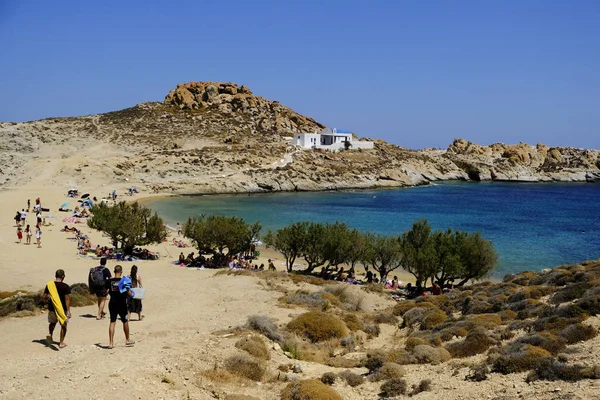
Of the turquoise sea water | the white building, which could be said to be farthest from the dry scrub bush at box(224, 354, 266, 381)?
the white building

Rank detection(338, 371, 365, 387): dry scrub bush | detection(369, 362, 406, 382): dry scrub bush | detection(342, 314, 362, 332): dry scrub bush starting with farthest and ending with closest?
detection(342, 314, 362, 332): dry scrub bush, detection(369, 362, 406, 382): dry scrub bush, detection(338, 371, 365, 387): dry scrub bush

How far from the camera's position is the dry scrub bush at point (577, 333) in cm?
1193

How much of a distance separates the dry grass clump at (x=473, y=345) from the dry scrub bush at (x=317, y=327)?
391cm

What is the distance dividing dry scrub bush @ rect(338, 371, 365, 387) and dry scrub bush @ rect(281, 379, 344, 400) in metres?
1.23

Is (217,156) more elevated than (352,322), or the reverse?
(217,156)

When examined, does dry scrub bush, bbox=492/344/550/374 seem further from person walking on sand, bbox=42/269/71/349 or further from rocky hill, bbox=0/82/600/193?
rocky hill, bbox=0/82/600/193

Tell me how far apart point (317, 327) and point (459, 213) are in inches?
2409

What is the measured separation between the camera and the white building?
12254 centimetres

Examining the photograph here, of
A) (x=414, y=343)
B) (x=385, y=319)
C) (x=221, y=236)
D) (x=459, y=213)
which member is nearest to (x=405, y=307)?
(x=385, y=319)

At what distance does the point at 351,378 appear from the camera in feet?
39.2

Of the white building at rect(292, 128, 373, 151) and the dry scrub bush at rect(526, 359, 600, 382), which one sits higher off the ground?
the white building at rect(292, 128, 373, 151)

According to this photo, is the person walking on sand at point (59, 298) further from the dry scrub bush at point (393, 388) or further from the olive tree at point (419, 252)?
the olive tree at point (419, 252)

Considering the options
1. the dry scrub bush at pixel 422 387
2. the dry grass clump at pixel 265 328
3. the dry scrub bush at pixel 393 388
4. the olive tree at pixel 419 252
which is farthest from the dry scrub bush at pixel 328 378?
the olive tree at pixel 419 252

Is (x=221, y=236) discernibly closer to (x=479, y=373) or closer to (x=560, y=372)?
(x=479, y=373)
